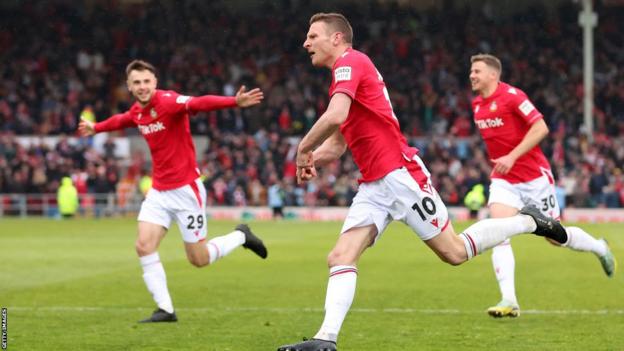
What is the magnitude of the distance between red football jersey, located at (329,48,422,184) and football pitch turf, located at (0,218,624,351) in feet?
4.89

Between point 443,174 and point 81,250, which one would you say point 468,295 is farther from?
point 443,174

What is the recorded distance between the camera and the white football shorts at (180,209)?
11.1 metres

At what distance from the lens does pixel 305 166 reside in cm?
777

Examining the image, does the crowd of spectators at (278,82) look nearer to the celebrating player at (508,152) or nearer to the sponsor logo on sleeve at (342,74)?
the celebrating player at (508,152)

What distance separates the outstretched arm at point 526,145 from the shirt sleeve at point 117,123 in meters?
3.75

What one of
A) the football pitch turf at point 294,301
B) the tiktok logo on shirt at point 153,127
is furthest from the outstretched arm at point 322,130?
the tiktok logo on shirt at point 153,127

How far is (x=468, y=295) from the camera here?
43.7ft

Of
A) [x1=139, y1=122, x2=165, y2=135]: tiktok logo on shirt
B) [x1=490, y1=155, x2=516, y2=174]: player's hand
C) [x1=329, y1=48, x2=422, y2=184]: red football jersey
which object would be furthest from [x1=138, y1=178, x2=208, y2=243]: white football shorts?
[x1=329, y1=48, x2=422, y2=184]: red football jersey

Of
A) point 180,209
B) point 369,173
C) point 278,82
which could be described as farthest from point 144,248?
point 278,82

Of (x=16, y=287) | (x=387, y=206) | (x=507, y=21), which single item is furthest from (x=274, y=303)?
(x=507, y=21)

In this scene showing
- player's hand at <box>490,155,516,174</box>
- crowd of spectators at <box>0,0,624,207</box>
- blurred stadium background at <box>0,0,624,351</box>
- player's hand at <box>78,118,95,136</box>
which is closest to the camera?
player's hand at <box>490,155,516,174</box>

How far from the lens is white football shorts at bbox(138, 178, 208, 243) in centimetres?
1114

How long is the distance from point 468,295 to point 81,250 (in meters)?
10.8

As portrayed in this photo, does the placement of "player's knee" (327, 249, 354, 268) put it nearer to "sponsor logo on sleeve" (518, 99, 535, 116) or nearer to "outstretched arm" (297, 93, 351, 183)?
"outstretched arm" (297, 93, 351, 183)
